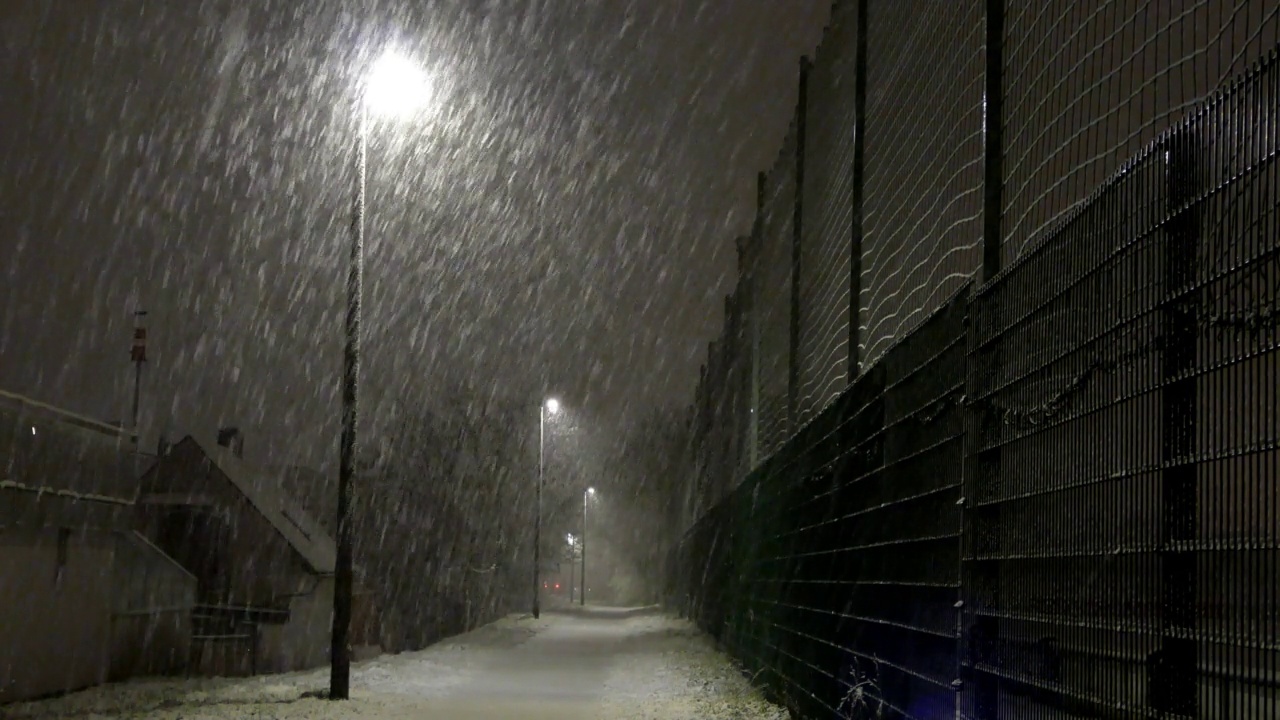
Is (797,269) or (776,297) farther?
(776,297)

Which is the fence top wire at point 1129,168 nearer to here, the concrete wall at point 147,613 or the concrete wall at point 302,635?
the concrete wall at point 147,613

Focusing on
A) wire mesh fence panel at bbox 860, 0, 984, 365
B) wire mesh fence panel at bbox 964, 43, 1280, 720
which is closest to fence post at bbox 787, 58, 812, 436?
wire mesh fence panel at bbox 860, 0, 984, 365

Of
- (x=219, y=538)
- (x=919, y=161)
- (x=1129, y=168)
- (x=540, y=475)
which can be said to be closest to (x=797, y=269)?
(x=919, y=161)

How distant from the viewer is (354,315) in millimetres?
17781

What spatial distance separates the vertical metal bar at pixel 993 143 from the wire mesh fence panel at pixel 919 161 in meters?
0.26

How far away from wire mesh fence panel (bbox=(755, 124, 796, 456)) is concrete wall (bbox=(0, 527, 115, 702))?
1071 cm

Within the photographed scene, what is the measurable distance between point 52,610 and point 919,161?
18.0 meters

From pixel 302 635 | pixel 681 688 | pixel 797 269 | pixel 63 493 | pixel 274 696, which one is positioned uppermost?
pixel 797 269

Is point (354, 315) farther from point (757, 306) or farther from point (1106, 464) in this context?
point (1106, 464)

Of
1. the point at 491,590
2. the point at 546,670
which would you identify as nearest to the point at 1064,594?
the point at 546,670

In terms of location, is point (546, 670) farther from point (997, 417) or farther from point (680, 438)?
point (680, 438)

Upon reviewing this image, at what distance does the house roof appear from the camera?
40531 mm

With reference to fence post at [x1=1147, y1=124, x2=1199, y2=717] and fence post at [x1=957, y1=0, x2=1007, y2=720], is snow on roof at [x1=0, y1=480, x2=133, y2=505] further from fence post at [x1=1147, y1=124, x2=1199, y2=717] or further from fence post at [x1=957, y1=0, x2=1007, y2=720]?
fence post at [x1=1147, y1=124, x2=1199, y2=717]

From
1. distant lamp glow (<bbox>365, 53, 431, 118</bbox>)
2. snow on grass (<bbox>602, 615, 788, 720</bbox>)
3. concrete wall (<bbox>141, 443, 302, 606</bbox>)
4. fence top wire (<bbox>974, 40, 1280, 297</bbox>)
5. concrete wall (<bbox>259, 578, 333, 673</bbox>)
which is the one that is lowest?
concrete wall (<bbox>259, 578, 333, 673</bbox>)
